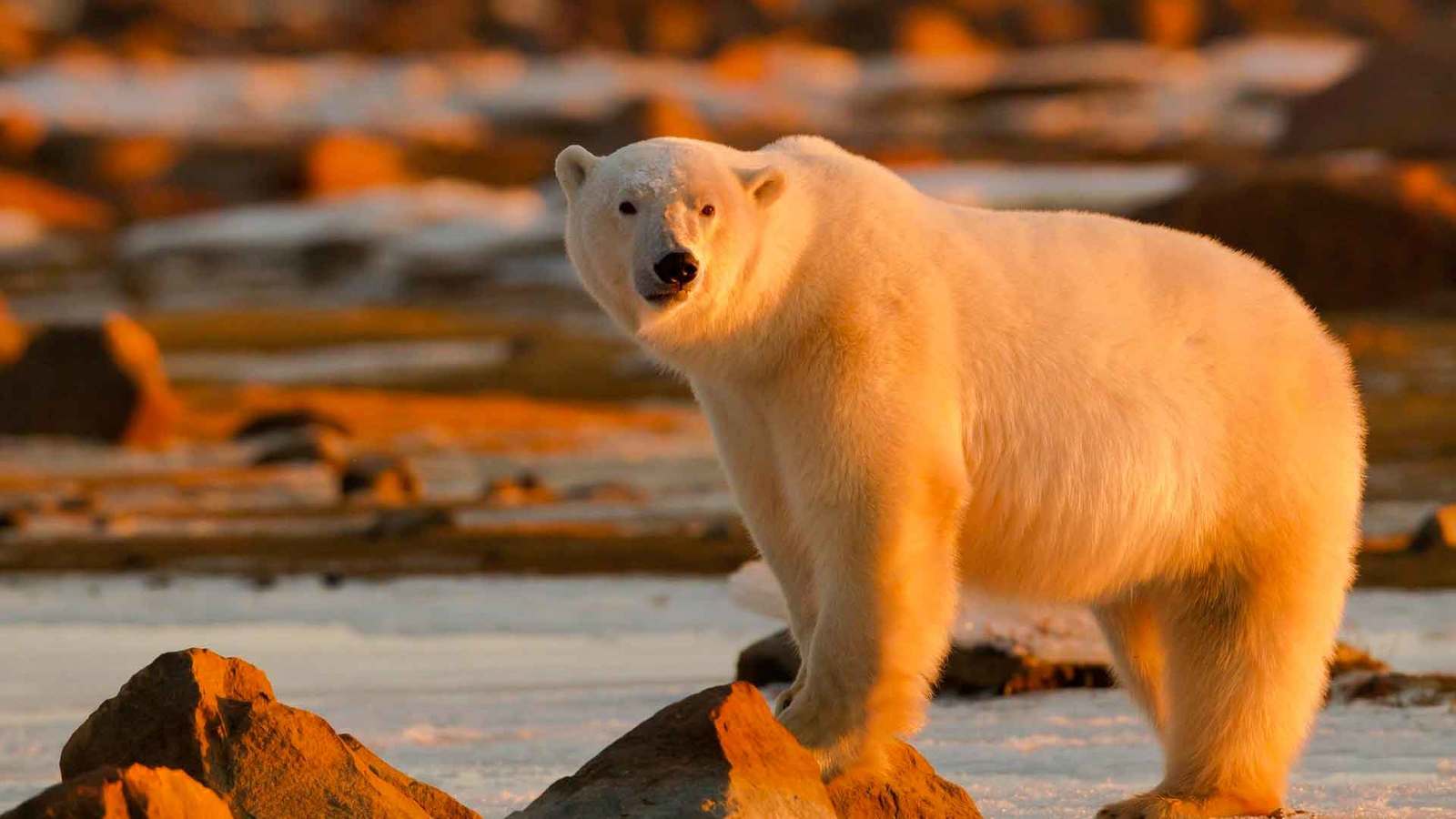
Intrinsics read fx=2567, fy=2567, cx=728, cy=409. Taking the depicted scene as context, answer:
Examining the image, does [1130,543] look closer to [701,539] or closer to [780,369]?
[780,369]

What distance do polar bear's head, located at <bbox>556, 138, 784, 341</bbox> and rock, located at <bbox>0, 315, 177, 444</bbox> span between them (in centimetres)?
1029

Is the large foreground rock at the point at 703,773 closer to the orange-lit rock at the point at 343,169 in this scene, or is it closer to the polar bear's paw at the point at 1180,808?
the polar bear's paw at the point at 1180,808

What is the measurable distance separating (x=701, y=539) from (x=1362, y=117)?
78.1 feet

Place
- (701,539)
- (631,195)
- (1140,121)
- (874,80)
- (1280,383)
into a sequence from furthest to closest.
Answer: (874,80) < (1140,121) < (701,539) < (1280,383) < (631,195)

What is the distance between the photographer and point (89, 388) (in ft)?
50.2

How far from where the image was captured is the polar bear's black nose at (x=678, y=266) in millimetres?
5086

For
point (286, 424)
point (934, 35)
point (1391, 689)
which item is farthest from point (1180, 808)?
point (934, 35)

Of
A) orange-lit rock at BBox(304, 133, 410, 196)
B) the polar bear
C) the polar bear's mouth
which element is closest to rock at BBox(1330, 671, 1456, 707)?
the polar bear

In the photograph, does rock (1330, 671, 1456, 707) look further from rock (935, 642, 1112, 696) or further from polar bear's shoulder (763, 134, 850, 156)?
polar bear's shoulder (763, 134, 850, 156)

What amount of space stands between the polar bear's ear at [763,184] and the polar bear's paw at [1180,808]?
4.94ft

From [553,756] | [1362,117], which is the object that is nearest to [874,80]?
[1362,117]

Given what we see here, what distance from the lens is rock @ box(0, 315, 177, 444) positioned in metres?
15.1

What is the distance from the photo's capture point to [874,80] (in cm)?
5628

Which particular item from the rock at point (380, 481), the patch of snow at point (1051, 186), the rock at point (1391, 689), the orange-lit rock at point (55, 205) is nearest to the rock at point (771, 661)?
the rock at point (1391, 689)
